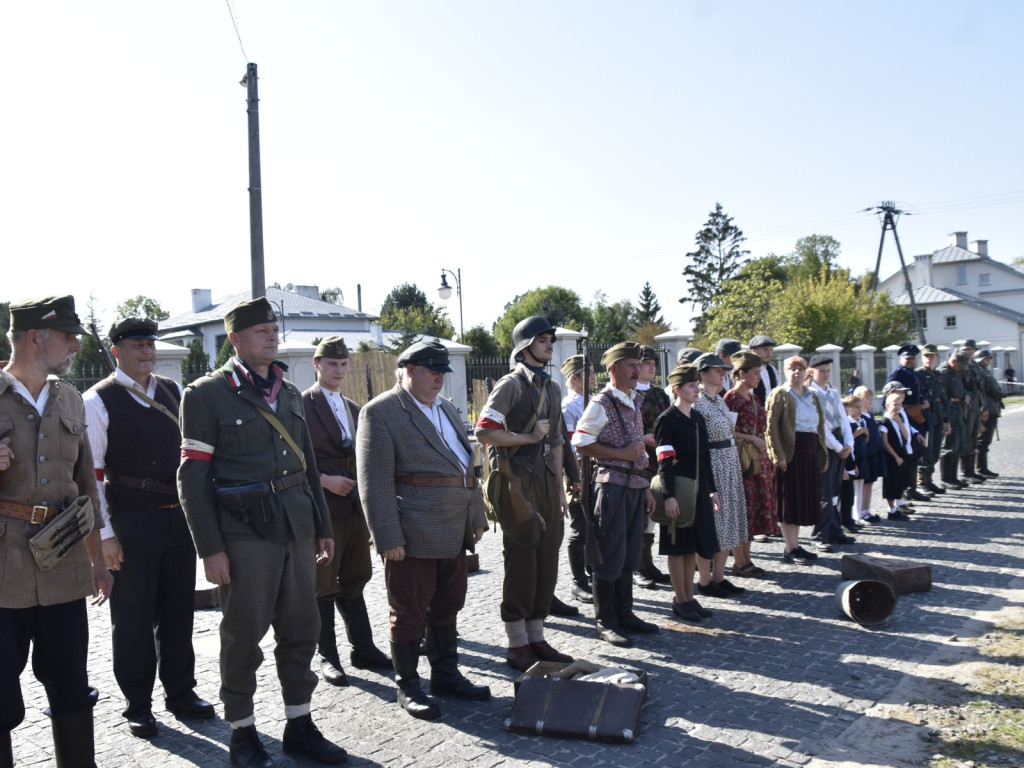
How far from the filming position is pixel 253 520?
153 inches

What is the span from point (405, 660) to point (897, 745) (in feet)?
8.33

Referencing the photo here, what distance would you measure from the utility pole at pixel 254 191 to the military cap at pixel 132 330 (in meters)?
5.95

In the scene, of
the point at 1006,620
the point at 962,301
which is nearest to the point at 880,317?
the point at 962,301

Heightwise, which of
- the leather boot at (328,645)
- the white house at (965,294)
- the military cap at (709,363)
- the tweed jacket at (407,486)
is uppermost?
the white house at (965,294)

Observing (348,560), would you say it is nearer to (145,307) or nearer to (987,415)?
(987,415)

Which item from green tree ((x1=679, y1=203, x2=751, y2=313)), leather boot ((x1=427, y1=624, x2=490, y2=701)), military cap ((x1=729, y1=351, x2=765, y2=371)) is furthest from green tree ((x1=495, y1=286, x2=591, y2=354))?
leather boot ((x1=427, y1=624, x2=490, y2=701))

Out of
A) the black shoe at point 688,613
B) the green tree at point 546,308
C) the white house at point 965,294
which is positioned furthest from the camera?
the green tree at point 546,308

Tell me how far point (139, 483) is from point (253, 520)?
1.01 m

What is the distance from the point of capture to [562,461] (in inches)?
226

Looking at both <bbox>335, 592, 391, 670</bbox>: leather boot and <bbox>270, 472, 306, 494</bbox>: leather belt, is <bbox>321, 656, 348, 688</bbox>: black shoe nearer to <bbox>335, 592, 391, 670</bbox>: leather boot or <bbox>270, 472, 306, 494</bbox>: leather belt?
<bbox>335, 592, 391, 670</bbox>: leather boot

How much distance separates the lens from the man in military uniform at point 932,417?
12336 millimetres

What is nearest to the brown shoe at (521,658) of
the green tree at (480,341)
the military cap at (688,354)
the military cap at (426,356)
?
the military cap at (426,356)

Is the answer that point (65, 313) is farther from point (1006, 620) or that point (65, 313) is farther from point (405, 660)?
point (1006, 620)

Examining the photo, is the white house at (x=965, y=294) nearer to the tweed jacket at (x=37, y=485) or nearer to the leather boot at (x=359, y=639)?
the leather boot at (x=359, y=639)
